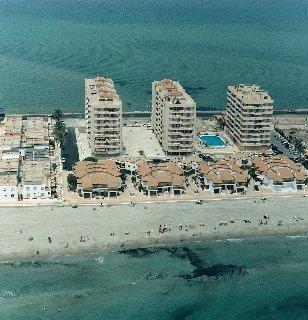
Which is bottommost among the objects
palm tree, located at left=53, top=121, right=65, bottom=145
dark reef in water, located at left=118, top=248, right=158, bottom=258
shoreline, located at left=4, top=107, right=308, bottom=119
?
dark reef in water, located at left=118, top=248, right=158, bottom=258

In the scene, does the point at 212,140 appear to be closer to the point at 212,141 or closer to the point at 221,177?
the point at 212,141

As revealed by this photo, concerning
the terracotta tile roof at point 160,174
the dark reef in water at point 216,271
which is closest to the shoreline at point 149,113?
the terracotta tile roof at point 160,174

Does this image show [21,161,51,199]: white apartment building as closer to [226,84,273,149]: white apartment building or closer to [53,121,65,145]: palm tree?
[53,121,65,145]: palm tree

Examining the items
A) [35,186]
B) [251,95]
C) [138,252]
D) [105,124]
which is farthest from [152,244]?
[251,95]

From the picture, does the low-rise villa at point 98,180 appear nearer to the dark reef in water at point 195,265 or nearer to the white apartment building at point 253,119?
the dark reef in water at point 195,265

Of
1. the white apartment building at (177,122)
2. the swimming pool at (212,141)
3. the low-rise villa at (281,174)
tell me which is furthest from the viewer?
the swimming pool at (212,141)

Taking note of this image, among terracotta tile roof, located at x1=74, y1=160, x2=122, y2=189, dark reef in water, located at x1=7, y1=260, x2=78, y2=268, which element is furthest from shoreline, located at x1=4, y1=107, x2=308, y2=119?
dark reef in water, located at x1=7, y1=260, x2=78, y2=268
